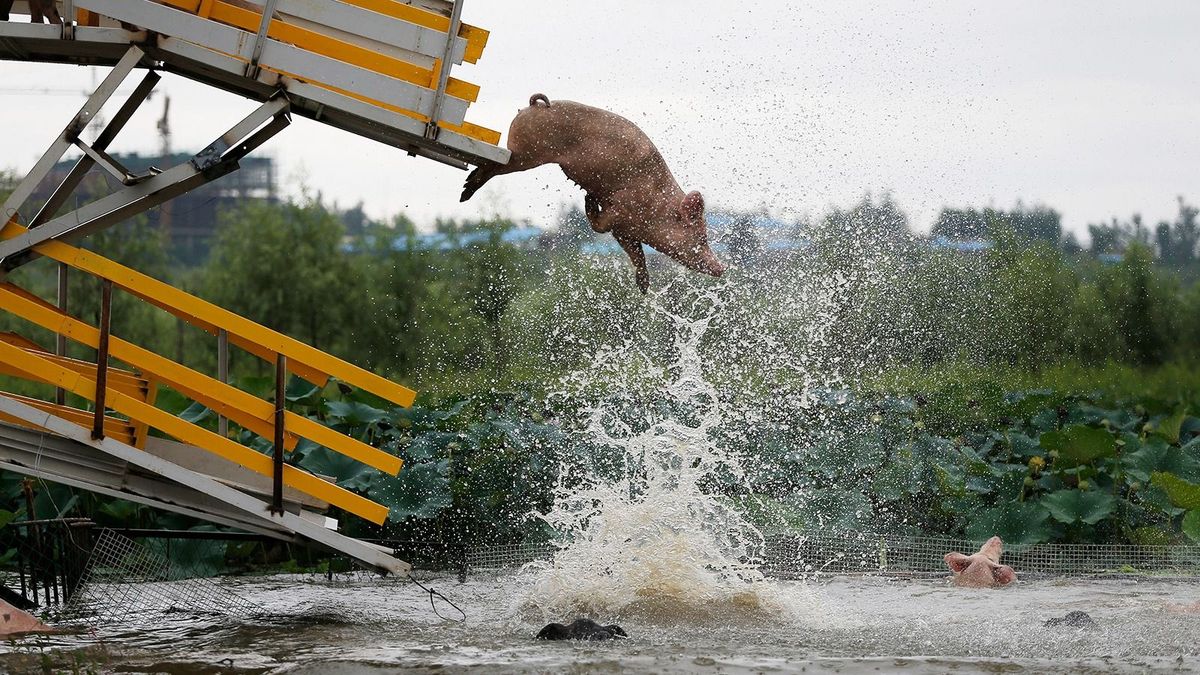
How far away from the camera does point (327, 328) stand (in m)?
31.1

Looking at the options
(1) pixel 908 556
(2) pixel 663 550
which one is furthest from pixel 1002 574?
(2) pixel 663 550

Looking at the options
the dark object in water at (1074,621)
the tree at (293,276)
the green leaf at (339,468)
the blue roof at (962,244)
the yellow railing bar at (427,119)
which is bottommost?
the dark object in water at (1074,621)

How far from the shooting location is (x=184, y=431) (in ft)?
25.2

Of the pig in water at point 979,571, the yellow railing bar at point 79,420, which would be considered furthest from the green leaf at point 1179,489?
the yellow railing bar at point 79,420

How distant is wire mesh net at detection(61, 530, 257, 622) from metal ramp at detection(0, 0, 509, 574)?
619 mm

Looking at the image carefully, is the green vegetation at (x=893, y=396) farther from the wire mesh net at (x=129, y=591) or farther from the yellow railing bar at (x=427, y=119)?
the yellow railing bar at (x=427, y=119)

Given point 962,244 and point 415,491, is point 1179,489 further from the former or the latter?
point 962,244

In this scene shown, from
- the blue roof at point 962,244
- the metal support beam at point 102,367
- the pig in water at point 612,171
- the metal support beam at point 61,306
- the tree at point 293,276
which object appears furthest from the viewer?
the tree at point 293,276

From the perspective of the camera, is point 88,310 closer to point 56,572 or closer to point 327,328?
point 327,328

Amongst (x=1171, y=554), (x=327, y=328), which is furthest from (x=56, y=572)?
(x=327, y=328)

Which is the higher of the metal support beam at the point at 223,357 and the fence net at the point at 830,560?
the metal support beam at the point at 223,357

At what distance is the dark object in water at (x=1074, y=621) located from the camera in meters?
7.36

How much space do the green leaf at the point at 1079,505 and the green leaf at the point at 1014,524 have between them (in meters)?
0.10

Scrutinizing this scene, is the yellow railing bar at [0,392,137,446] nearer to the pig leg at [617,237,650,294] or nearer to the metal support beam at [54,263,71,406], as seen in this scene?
the metal support beam at [54,263,71,406]
